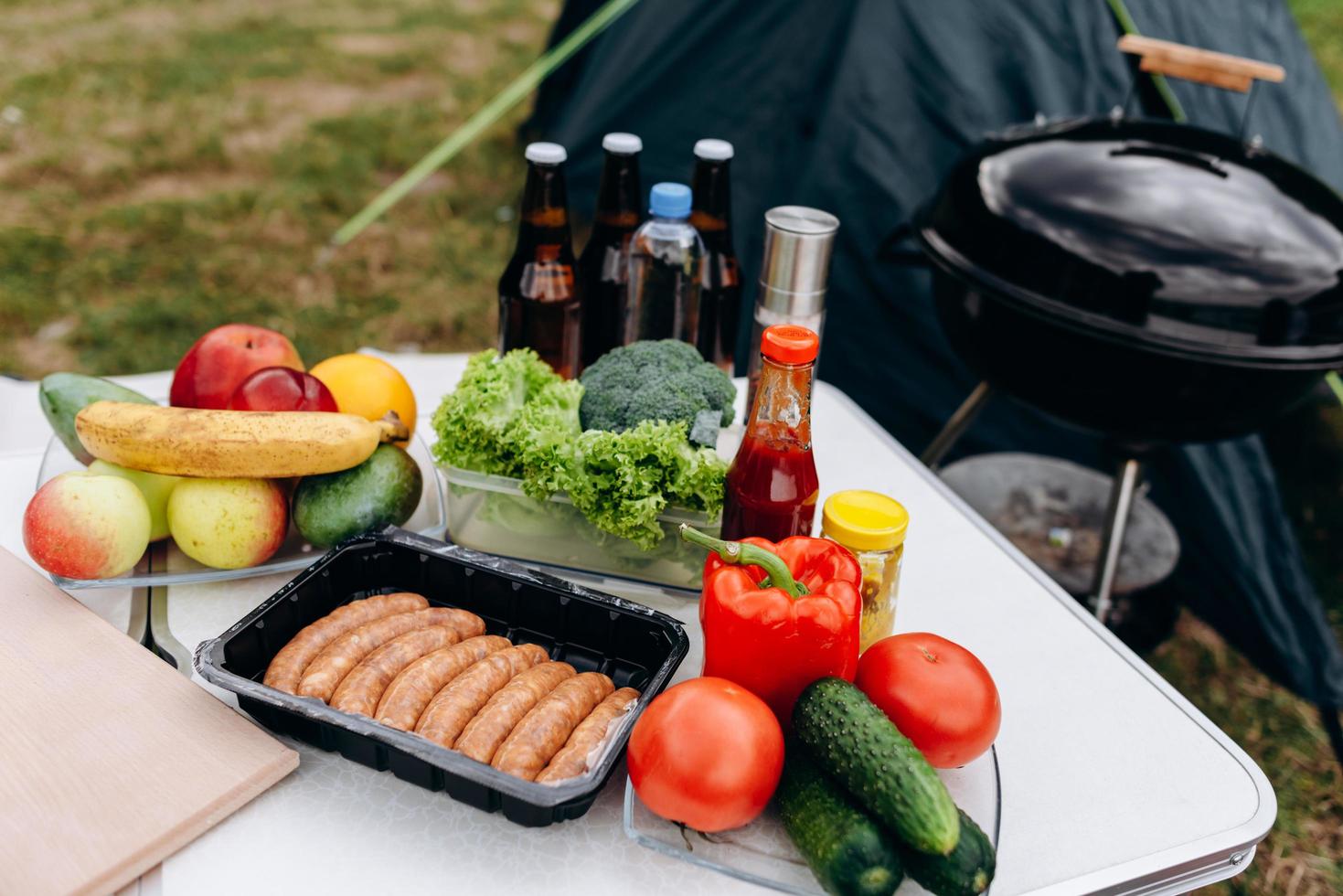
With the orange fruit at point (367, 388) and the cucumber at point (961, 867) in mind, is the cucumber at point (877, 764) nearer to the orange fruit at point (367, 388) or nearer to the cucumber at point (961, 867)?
the cucumber at point (961, 867)

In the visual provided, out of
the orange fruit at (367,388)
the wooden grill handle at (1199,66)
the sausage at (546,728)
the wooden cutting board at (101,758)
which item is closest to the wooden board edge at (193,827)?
the wooden cutting board at (101,758)

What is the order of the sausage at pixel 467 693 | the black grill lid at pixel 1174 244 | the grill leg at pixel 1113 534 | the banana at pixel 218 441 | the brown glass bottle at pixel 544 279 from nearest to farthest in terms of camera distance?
1. the sausage at pixel 467 693
2. the banana at pixel 218 441
3. the brown glass bottle at pixel 544 279
4. the black grill lid at pixel 1174 244
5. the grill leg at pixel 1113 534

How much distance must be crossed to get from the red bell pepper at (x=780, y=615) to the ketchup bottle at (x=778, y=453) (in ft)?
0.32

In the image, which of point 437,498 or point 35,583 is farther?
point 437,498

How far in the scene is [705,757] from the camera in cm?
88

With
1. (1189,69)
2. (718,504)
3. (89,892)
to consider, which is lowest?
(89,892)

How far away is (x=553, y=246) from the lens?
1475mm

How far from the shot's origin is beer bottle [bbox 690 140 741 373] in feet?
4.91

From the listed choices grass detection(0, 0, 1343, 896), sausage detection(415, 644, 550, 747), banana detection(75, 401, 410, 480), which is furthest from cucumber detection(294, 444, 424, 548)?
grass detection(0, 0, 1343, 896)

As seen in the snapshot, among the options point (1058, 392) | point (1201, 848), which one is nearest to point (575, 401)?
point (1201, 848)

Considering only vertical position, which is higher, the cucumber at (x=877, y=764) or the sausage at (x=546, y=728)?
the cucumber at (x=877, y=764)

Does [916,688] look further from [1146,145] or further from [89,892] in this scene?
[1146,145]

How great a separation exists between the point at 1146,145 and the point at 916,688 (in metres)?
1.32

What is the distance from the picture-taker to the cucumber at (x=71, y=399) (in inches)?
51.4
